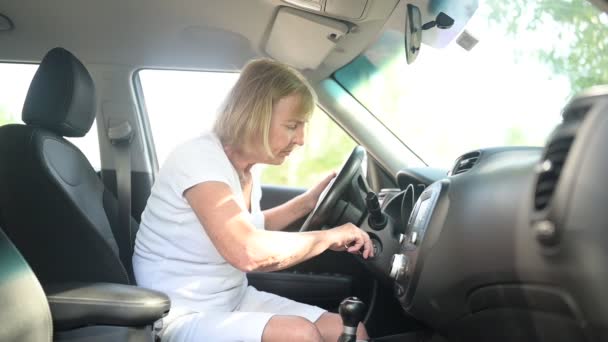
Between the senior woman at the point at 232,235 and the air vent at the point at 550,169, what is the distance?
2.35 ft

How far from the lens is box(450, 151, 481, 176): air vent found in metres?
1.51

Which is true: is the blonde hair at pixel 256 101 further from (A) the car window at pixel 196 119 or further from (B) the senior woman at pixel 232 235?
(A) the car window at pixel 196 119

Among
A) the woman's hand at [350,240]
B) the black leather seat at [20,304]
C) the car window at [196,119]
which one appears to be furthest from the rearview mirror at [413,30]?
the black leather seat at [20,304]

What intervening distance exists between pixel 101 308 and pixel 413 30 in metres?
1.32

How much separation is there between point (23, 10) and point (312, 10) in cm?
109

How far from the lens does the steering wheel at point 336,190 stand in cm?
188

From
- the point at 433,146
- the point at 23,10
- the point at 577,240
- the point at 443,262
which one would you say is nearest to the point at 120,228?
the point at 23,10

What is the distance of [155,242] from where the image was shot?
1.81 meters

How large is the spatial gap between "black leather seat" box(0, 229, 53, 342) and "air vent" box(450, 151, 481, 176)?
0.98m

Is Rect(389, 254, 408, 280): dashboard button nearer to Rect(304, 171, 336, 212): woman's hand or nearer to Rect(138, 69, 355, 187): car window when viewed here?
Rect(304, 171, 336, 212): woman's hand

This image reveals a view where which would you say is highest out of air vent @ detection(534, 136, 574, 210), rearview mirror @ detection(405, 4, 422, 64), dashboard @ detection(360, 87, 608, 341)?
rearview mirror @ detection(405, 4, 422, 64)

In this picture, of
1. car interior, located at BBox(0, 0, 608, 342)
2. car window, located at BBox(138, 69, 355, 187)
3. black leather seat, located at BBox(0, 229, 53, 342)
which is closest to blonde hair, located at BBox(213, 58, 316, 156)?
car interior, located at BBox(0, 0, 608, 342)

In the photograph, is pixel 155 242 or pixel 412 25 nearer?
pixel 155 242

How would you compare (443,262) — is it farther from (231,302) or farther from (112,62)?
(112,62)
